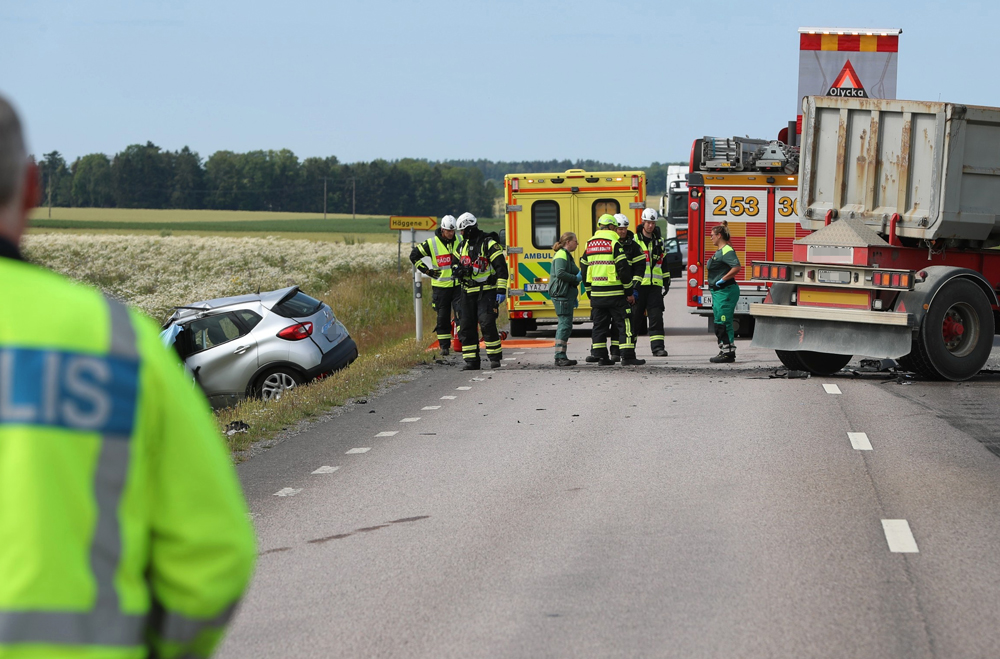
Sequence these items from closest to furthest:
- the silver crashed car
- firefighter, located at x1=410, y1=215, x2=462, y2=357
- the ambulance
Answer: the silver crashed car → firefighter, located at x1=410, y1=215, x2=462, y2=357 → the ambulance

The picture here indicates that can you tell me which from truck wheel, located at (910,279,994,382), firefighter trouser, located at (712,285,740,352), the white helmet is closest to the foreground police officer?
truck wheel, located at (910,279,994,382)

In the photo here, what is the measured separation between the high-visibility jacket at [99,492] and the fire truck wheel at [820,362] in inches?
498

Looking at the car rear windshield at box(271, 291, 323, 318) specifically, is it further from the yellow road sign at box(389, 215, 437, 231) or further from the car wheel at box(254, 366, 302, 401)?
the yellow road sign at box(389, 215, 437, 231)

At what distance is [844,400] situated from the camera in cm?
1181

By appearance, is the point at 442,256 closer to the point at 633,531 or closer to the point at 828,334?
the point at 828,334

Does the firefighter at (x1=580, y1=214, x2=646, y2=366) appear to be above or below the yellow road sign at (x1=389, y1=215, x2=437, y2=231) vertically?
below

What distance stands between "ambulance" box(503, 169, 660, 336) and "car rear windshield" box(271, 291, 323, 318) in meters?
6.48

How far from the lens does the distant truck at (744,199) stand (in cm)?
1892

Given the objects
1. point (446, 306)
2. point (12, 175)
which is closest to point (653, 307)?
point (446, 306)

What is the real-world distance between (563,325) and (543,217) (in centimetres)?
513

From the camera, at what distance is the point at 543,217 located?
68.3ft

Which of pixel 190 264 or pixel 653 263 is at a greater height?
pixel 653 263

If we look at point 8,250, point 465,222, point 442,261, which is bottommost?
point 442,261

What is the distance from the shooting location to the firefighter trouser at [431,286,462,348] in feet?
51.3
